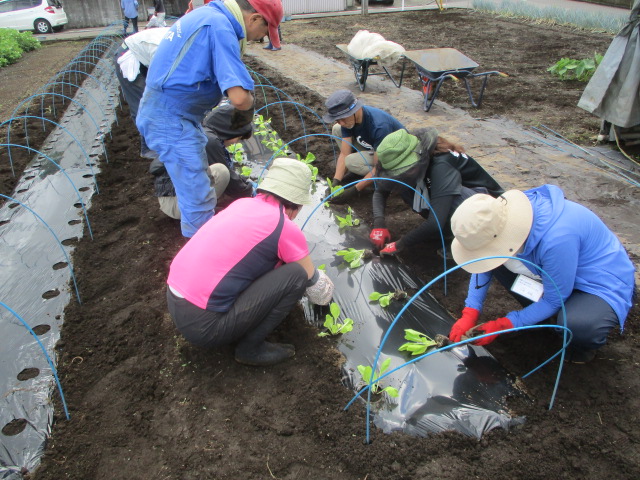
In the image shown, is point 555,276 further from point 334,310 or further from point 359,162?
point 359,162

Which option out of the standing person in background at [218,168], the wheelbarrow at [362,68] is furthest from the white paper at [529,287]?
the wheelbarrow at [362,68]

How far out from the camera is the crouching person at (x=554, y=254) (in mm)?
1957

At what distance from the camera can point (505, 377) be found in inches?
86.7

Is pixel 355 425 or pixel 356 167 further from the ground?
pixel 356 167

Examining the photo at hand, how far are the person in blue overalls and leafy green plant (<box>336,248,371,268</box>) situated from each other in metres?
1.14

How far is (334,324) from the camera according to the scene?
254 cm

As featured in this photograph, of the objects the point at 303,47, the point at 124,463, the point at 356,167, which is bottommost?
the point at 124,463

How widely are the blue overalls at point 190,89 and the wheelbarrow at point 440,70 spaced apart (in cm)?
405

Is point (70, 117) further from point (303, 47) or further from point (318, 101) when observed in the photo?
point (303, 47)

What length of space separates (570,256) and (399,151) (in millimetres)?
1229

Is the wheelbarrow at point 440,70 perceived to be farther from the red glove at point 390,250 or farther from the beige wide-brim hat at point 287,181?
the beige wide-brim hat at point 287,181

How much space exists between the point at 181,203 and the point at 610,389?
9.72 feet

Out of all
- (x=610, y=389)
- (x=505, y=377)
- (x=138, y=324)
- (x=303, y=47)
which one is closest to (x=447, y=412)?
(x=505, y=377)

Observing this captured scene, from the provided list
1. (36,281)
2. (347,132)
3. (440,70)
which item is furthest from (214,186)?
(440,70)
